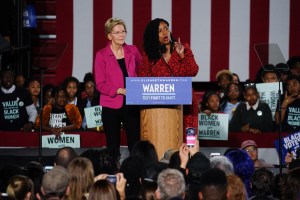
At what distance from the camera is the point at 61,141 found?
12.5 m

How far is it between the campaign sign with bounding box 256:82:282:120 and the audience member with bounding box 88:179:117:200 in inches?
219

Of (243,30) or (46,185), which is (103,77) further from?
(243,30)

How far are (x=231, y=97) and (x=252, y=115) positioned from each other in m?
0.67

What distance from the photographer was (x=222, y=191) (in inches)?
295

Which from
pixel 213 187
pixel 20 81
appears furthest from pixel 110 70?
pixel 20 81

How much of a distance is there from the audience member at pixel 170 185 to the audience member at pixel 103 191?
0.98 ft

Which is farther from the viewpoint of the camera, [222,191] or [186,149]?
[186,149]

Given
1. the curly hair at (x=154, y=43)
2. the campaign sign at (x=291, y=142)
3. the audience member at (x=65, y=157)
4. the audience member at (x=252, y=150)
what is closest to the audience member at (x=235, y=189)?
the audience member at (x=65, y=157)

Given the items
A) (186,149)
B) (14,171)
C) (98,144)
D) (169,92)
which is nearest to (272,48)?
(98,144)

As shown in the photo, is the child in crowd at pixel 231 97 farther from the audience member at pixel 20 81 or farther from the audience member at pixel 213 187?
the audience member at pixel 213 187

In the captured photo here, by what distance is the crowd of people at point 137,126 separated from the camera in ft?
A: 26.0

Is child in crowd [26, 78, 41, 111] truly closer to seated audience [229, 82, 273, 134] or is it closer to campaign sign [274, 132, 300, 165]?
seated audience [229, 82, 273, 134]

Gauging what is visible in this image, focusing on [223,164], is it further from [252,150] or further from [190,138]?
[252,150]

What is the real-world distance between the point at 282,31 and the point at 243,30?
1.61 feet
